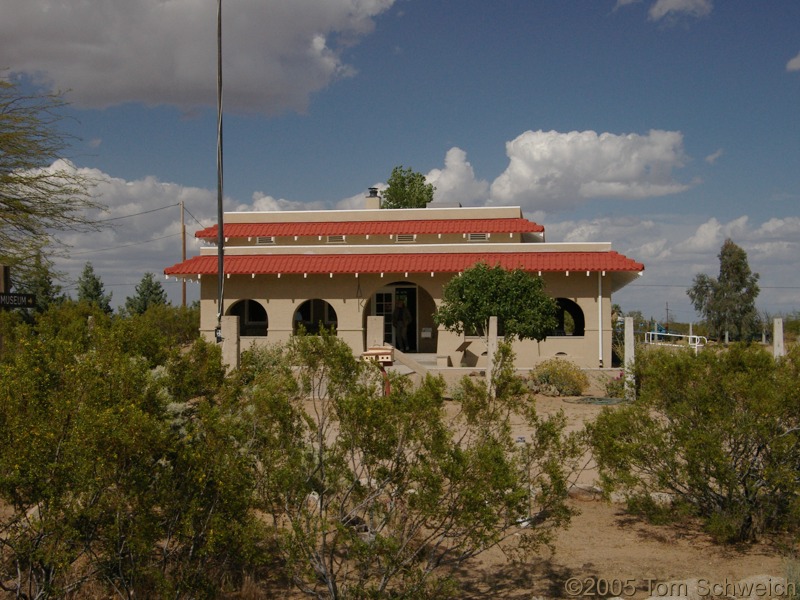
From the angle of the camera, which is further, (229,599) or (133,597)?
(229,599)

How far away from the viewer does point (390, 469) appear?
19.3 ft

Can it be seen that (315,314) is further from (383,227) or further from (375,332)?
(375,332)

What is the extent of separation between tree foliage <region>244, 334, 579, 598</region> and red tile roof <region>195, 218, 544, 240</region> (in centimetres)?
2266

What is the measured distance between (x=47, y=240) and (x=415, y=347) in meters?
14.3

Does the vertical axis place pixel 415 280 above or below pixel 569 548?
above

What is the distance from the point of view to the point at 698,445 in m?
7.17

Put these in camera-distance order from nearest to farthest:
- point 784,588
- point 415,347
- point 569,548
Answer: point 784,588, point 569,548, point 415,347

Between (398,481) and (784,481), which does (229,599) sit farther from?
(784,481)

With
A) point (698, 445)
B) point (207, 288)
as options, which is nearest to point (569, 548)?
point (698, 445)

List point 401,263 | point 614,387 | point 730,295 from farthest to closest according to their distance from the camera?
point 730,295 < point 401,263 < point 614,387

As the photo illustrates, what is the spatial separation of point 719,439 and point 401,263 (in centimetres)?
1838

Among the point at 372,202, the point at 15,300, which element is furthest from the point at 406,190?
the point at 15,300

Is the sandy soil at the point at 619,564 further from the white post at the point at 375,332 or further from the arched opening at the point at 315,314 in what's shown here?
the arched opening at the point at 315,314

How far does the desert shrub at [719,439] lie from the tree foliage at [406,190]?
39806mm
